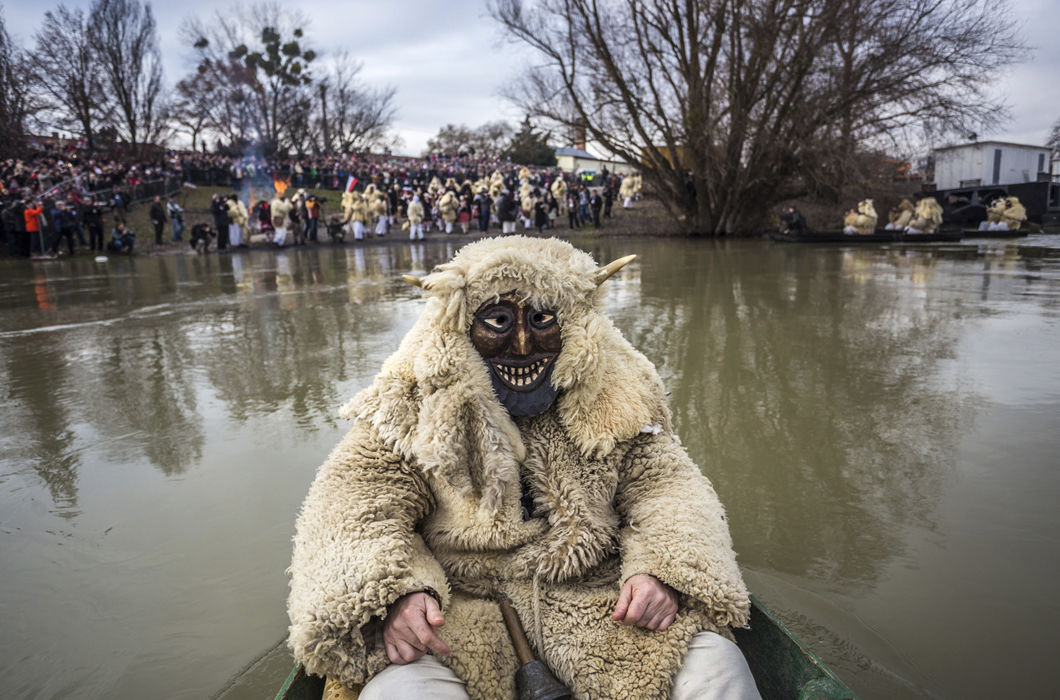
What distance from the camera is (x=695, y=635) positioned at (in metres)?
1.69

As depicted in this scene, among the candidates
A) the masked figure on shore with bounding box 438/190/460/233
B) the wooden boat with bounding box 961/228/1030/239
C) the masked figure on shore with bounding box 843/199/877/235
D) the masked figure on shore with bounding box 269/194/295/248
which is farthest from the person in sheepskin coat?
the masked figure on shore with bounding box 438/190/460/233

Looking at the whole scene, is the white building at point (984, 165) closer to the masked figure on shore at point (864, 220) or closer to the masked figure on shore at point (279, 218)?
the masked figure on shore at point (864, 220)

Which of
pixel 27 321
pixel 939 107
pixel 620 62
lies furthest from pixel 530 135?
pixel 27 321

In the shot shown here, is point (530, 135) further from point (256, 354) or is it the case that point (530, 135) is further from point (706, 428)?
point (706, 428)

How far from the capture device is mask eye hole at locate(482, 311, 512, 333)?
6.00 feet

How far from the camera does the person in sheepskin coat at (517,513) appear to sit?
1.63 metres

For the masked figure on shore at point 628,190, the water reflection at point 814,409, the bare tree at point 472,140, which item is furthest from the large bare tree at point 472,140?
the water reflection at point 814,409

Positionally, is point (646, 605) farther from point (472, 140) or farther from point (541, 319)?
point (472, 140)

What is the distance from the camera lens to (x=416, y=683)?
153 centimetres

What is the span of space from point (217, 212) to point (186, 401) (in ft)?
63.9

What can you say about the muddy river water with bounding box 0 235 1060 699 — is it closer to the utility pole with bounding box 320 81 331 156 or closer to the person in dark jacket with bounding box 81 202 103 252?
the person in dark jacket with bounding box 81 202 103 252

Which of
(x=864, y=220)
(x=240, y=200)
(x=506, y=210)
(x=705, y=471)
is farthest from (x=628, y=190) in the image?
(x=705, y=471)

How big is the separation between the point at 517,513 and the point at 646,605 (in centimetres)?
41

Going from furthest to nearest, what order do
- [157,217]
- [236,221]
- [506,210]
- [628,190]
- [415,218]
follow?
[628,190], [506,210], [415,218], [236,221], [157,217]
